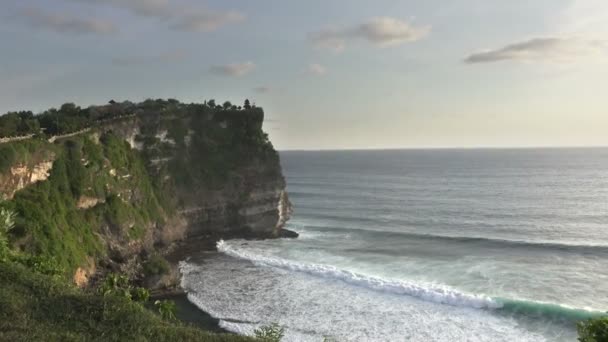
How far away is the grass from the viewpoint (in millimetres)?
16859

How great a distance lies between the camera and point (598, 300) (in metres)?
42.3

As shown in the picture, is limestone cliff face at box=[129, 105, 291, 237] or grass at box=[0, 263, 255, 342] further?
limestone cliff face at box=[129, 105, 291, 237]

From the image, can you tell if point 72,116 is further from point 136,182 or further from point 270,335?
point 270,335

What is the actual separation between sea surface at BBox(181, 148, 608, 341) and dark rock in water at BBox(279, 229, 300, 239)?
4.51ft

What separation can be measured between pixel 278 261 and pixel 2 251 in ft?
→ 109

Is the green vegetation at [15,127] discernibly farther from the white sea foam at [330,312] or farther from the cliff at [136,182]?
the white sea foam at [330,312]

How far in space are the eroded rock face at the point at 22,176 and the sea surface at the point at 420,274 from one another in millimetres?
18335

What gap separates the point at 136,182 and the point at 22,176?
66.0 ft

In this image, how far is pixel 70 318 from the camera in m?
18.2

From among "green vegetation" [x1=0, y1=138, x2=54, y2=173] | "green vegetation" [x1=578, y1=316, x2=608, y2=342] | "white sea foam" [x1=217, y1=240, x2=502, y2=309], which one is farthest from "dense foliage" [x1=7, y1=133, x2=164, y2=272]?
"green vegetation" [x1=578, y1=316, x2=608, y2=342]

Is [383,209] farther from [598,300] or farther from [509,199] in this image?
[598,300]

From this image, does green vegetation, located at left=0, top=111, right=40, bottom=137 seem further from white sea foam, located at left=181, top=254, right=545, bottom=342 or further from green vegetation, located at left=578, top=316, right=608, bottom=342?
green vegetation, located at left=578, top=316, right=608, bottom=342

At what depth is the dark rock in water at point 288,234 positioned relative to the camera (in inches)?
2864

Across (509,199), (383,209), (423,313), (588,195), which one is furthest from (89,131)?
(588,195)
